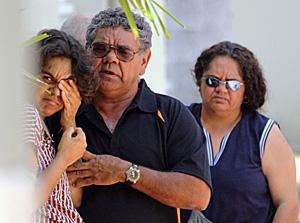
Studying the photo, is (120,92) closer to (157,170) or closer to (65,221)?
(157,170)

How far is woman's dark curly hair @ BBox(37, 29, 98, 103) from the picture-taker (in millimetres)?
2699

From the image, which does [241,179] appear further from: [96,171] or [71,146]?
[71,146]

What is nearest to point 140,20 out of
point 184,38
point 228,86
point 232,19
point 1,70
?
point 228,86

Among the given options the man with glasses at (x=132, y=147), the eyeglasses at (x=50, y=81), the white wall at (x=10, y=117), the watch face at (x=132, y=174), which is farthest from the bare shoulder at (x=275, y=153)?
the white wall at (x=10, y=117)

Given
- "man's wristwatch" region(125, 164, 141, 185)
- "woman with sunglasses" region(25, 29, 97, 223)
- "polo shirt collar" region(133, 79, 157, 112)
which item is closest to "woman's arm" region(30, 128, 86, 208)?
"woman with sunglasses" region(25, 29, 97, 223)

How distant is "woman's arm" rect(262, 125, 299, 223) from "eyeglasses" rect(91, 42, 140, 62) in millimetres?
923

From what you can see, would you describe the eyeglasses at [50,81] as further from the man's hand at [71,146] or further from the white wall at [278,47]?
the white wall at [278,47]

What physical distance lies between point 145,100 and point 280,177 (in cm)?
88

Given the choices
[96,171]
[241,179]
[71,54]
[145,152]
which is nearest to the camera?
[71,54]

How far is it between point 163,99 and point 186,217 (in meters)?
0.64

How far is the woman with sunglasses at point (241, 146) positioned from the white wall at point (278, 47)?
12.1 ft

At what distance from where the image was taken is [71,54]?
2.77 m

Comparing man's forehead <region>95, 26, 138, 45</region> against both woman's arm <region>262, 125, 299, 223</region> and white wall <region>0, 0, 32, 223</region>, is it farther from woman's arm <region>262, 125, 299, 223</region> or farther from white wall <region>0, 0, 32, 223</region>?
white wall <region>0, 0, 32, 223</region>

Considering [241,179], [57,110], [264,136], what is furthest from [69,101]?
[264,136]
